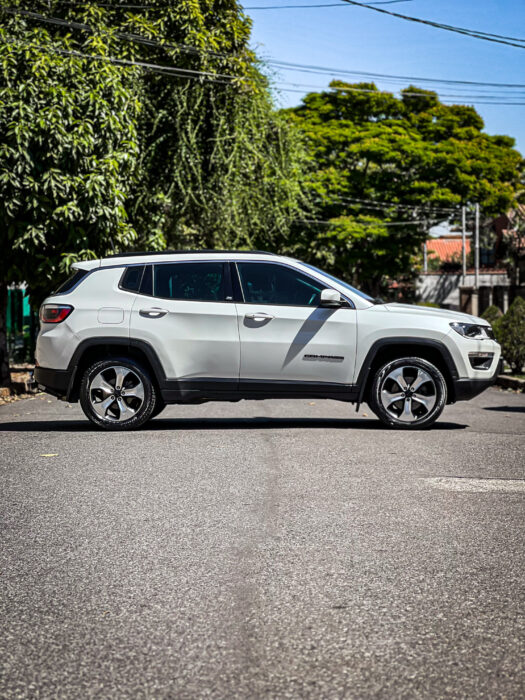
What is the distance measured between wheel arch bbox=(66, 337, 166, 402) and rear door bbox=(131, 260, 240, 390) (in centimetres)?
8

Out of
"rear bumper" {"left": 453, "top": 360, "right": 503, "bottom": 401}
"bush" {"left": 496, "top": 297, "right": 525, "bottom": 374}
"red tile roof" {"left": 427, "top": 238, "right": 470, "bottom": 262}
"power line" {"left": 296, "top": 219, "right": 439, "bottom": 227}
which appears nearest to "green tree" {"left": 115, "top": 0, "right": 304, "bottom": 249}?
"bush" {"left": 496, "top": 297, "right": 525, "bottom": 374}

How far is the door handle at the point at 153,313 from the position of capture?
1016cm

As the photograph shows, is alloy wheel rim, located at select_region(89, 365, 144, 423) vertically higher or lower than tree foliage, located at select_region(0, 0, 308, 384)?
lower

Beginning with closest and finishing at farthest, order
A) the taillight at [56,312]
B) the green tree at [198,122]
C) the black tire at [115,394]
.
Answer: the black tire at [115,394], the taillight at [56,312], the green tree at [198,122]

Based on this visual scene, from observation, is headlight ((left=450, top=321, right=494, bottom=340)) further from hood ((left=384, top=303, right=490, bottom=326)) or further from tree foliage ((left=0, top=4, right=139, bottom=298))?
tree foliage ((left=0, top=4, right=139, bottom=298))

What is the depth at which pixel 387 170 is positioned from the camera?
144ft

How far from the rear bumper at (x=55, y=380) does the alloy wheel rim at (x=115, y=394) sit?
272 mm

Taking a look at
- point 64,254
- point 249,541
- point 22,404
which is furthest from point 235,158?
point 249,541

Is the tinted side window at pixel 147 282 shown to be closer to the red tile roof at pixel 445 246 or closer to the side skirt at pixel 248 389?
the side skirt at pixel 248 389

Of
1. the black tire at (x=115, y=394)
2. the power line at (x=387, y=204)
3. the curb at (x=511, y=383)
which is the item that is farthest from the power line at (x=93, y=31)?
the power line at (x=387, y=204)

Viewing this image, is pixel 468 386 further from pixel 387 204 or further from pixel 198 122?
pixel 387 204

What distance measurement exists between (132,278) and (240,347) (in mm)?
1406

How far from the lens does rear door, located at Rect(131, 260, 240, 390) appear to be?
10.1 metres

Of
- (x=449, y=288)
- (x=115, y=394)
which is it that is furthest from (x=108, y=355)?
(x=449, y=288)
